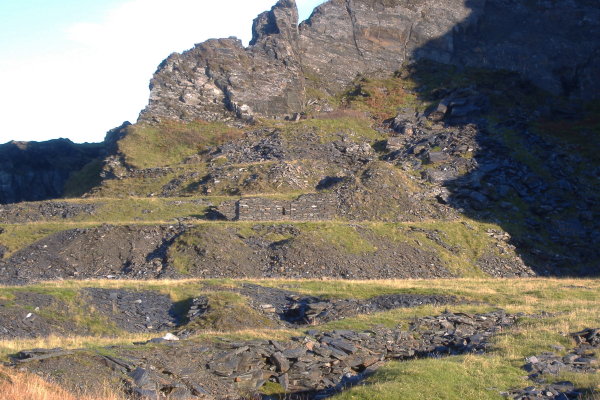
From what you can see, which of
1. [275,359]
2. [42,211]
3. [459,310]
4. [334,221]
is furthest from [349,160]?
[275,359]

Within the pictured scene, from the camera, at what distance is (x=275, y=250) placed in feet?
106

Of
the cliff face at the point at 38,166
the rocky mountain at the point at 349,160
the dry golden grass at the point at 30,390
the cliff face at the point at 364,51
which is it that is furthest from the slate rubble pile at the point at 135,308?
the cliff face at the point at 38,166

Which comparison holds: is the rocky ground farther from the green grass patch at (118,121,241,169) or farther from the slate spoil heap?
the green grass patch at (118,121,241,169)

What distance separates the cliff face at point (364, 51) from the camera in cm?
5862

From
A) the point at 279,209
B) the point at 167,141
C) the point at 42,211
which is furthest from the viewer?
the point at 167,141

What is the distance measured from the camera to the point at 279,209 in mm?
37906

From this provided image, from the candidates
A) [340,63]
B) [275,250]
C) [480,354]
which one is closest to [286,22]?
[340,63]

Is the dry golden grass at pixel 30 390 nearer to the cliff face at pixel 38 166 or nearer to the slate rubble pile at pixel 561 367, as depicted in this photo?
the slate rubble pile at pixel 561 367

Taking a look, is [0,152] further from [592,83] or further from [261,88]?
[592,83]

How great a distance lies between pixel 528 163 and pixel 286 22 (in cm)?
3133

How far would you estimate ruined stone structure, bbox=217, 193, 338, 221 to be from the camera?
37.2 meters

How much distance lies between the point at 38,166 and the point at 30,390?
59.8 m

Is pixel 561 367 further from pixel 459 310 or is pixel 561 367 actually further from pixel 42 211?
pixel 42 211

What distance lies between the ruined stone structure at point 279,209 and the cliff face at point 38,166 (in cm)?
3236
